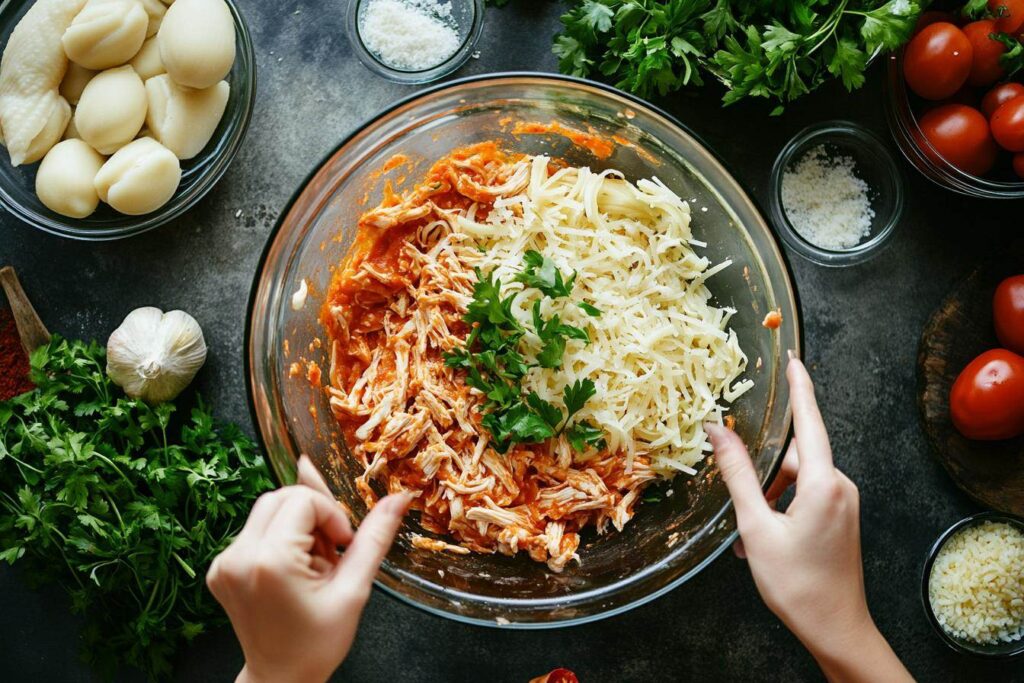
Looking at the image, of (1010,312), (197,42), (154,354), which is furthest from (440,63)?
(1010,312)

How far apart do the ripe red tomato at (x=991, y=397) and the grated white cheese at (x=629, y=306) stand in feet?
2.37

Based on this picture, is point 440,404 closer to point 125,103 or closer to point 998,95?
point 125,103

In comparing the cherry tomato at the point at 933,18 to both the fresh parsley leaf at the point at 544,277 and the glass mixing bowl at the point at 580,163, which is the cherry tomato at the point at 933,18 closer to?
the glass mixing bowl at the point at 580,163

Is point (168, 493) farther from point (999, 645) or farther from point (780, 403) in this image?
point (999, 645)

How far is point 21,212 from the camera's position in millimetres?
2639

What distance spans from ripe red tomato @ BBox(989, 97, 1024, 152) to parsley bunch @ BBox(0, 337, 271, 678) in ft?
7.80

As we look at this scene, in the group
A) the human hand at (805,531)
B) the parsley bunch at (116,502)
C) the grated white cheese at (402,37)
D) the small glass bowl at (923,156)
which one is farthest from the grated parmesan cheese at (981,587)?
the grated white cheese at (402,37)

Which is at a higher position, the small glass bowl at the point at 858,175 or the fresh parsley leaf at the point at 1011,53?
the fresh parsley leaf at the point at 1011,53

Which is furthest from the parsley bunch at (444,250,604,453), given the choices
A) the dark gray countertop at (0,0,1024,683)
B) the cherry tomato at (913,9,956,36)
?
the cherry tomato at (913,9,956,36)

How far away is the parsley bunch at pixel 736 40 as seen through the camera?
2.30m

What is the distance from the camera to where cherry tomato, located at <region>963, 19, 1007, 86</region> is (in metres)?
2.50

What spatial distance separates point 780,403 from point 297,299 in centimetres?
134

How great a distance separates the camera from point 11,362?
2656 millimetres

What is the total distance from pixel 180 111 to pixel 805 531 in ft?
6.81
